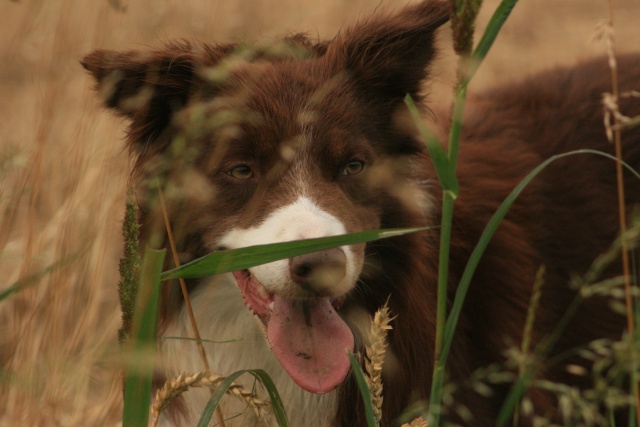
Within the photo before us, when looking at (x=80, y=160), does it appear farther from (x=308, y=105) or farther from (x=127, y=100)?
(x=308, y=105)

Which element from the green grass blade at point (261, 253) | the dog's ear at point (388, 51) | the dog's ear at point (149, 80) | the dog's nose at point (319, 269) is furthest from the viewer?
the dog's ear at point (388, 51)

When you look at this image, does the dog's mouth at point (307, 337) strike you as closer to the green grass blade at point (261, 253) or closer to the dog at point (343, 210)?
the dog at point (343, 210)

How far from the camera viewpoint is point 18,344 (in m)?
3.22

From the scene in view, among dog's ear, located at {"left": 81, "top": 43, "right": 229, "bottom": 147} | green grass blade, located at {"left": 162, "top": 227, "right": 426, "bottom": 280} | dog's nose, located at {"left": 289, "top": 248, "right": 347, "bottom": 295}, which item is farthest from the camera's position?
dog's ear, located at {"left": 81, "top": 43, "right": 229, "bottom": 147}

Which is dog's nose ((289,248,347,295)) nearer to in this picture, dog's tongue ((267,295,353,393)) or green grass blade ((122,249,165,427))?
dog's tongue ((267,295,353,393))

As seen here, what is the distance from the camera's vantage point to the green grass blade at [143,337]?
170cm

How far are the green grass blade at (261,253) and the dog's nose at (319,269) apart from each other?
2.57ft

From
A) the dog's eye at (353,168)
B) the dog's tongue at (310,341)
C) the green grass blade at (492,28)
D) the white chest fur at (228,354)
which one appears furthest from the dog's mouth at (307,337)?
the green grass blade at (492,28)

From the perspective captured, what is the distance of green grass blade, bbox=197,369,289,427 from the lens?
6.26 ft

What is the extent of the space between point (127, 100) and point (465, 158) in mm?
1423

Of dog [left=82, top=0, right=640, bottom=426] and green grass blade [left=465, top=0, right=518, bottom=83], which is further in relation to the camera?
dog [left=82, top=0, right=640, bottom=426]

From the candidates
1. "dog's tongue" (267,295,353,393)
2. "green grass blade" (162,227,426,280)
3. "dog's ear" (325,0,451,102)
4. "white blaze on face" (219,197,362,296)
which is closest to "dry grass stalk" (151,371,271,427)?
"green grass blade" (162,227,426,280)

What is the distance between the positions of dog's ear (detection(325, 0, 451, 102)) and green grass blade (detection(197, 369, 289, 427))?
1.61m

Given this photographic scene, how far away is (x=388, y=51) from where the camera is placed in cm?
336
